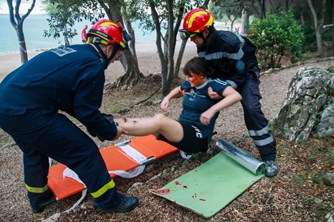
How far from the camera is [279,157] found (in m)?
2.90

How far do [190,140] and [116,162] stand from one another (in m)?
0.86

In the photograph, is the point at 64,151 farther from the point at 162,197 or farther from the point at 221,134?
the point at 221,134

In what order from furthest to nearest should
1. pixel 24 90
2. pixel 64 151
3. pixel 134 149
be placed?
pixel 134 149, pixel 64 151, pixel 24 90

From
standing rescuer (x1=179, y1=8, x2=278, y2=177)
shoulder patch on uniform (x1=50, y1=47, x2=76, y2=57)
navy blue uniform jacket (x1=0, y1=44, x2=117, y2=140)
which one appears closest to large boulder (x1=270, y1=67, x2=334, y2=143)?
standing rescuer (x1=179, y1=8, x2=278, y2=177)

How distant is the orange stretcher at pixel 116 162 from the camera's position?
106 inches

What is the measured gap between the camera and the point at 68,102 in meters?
2.16

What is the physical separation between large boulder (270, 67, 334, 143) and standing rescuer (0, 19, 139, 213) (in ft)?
6.21

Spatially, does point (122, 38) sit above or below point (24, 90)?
above

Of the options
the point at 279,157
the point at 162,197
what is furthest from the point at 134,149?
the point at 279,157

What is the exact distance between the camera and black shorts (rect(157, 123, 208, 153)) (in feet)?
8.95

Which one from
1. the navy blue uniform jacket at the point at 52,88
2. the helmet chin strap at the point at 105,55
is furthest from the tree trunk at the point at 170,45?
the navy blue uniform jacket at the point at 52,88

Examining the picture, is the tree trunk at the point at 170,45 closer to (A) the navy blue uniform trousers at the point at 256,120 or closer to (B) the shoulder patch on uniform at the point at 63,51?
(A) the navy blue uniform trousers at the point at 256,120

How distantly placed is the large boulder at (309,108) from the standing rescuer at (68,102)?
1894mm

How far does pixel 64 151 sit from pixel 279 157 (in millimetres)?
1938
